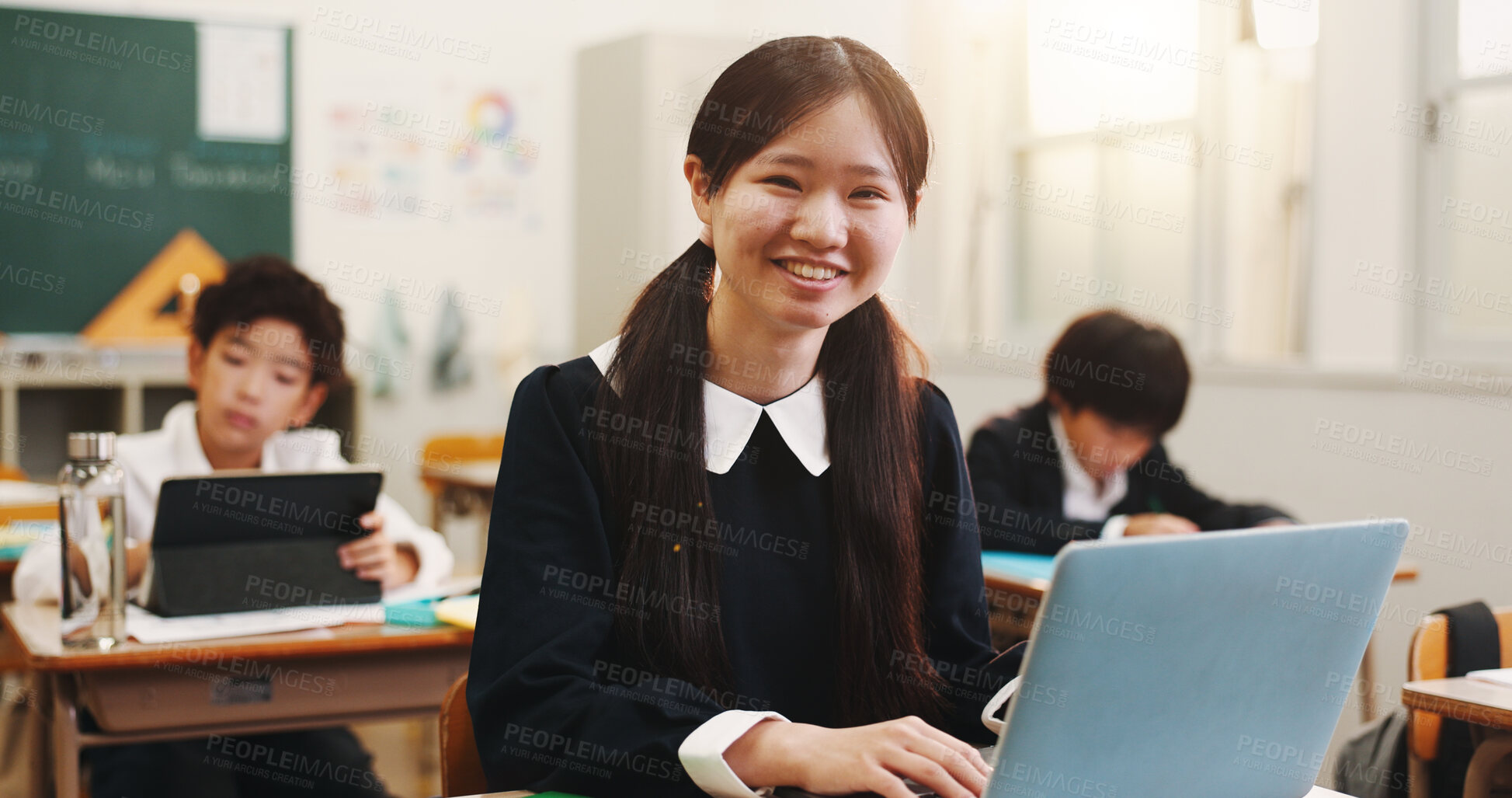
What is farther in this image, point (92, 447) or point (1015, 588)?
point (1015, 588)

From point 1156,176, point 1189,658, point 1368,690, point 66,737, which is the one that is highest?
point 1156,176

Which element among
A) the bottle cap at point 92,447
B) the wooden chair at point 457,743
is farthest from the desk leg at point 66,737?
the wooden chair at point 457,743

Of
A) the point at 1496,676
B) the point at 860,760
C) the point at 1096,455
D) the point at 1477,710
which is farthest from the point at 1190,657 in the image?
the point at 1096,455

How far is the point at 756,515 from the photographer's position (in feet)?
3.84

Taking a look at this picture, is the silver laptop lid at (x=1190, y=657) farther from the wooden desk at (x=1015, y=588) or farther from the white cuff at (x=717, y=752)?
the wooden desk at (x=1015, y=588)

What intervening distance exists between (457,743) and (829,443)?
45cm

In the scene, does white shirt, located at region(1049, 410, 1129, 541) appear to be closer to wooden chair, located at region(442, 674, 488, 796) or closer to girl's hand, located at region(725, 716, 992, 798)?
wooden chair, located at region(442, 674, 488, 796)

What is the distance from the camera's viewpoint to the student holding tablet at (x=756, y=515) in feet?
3.17

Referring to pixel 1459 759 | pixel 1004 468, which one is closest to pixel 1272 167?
pixel 1004 468

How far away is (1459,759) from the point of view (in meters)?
1.64

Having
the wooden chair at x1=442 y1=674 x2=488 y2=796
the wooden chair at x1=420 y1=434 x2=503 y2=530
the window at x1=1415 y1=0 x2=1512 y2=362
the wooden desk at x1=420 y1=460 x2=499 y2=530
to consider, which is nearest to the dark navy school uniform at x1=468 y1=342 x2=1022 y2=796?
the wooden chair at x1=442 y1=674 x2=488 y2=796

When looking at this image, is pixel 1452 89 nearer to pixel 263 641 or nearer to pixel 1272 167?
pixel 1272 167

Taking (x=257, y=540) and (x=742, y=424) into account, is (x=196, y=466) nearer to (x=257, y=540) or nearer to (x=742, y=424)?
(x=257, y=540)

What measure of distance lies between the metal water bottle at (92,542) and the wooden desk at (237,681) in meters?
0.05
